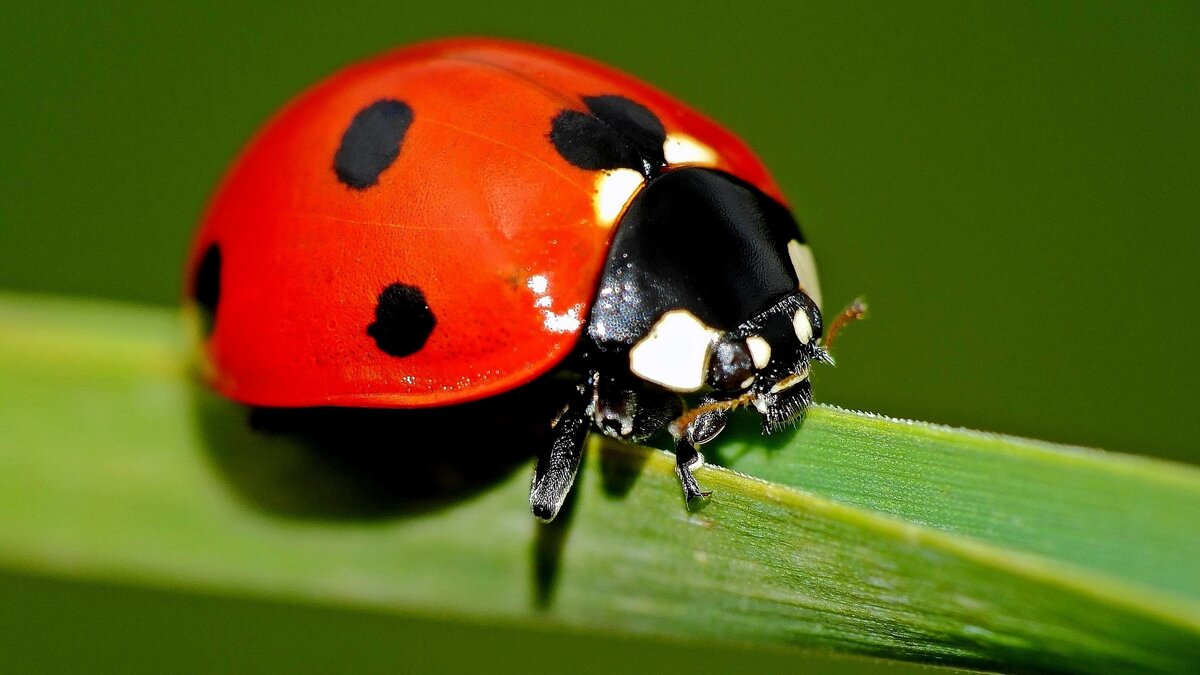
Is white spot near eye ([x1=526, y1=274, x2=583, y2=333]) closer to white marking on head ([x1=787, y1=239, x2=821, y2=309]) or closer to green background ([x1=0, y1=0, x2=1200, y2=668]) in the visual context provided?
white marking on head ([x1=787, y1=239, x2=821, y2=309])

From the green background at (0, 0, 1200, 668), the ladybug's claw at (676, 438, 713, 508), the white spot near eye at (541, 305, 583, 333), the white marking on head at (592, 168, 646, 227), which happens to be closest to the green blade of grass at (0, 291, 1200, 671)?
the ladybug's claw at (676, 438, 713, 508)

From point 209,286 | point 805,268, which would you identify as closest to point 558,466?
point 805,268

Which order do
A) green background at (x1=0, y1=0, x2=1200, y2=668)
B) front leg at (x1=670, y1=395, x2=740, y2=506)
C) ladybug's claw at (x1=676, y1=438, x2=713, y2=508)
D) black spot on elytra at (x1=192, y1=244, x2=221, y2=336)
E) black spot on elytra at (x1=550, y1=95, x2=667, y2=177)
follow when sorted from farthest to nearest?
green background at (x1=0, y1=0, x2=1200, y2=668), black spot on elytra at (x1=192, y1=244, x2=221, y2=336), black spot on elytra at (x1=550, y1=95, x2=667, y2=177), front leg at (x1=670, y1=395, x2=740, y2=506), ladybug's claw at (x1=676, y1=438, x2=713, y2=508)

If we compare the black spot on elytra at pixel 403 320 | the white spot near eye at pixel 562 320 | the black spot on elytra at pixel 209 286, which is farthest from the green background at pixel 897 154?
the black spot on elytra at pixel 403 320

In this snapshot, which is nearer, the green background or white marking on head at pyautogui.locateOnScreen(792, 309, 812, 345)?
white marking on head at pyautogui.locateOnScreen(792, 309, 812, 345)

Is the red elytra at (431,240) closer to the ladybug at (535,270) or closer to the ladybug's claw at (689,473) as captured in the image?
the ladybug at (535,270)

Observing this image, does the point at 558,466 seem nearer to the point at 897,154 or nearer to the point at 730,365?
the point at 730,365

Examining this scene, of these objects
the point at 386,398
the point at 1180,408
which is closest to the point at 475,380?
the point at 386,398

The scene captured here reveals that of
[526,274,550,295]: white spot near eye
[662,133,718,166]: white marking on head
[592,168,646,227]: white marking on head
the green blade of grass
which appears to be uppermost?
[662,133,718,166]: white marking on head
